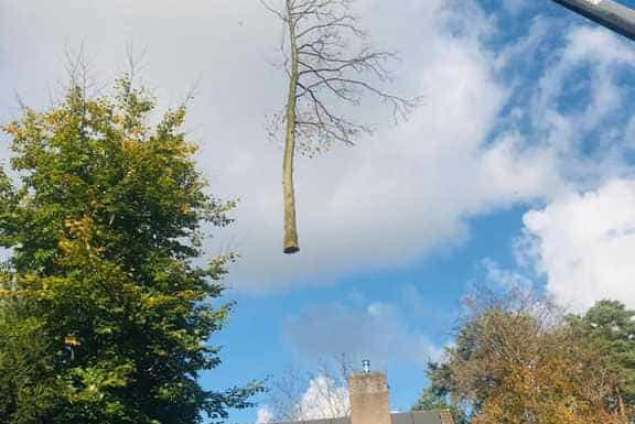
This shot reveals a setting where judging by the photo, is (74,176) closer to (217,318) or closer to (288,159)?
(217,318)

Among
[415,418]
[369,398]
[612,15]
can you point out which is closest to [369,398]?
[369,398]

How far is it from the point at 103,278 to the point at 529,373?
20.2m

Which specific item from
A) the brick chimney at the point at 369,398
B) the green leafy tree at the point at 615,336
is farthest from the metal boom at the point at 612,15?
the green leafy tree at the point at 615,336

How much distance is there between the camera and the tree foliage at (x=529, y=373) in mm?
28906

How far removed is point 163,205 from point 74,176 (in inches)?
97.6

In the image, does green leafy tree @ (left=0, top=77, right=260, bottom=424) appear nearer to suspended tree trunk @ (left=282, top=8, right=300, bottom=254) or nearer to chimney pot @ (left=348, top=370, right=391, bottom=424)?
chimney pot @ (left=348, top=370, right=391, bottom=424)

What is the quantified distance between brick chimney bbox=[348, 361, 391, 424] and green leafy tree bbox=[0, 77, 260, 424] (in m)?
4.00

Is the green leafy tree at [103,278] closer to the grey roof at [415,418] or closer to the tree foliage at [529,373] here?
the grey roof at [415,418]

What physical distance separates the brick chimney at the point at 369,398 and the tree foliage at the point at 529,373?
8403 mm

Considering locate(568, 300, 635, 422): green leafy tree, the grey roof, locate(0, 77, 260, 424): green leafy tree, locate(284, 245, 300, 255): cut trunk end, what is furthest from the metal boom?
locate(568, 300, 635, 422): green leafy tree

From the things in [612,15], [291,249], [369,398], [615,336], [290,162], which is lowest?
[612,15]

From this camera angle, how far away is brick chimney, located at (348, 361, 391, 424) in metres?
21.8

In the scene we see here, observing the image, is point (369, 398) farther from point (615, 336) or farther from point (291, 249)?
point (615, 336)

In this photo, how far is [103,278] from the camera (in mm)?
16391
